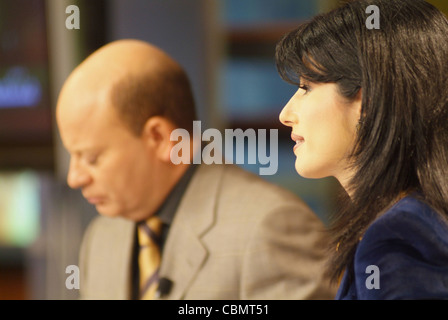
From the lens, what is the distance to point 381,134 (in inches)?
36.3

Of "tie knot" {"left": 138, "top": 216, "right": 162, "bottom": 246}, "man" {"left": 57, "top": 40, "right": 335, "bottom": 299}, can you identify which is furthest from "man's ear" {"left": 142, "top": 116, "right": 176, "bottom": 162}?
"tie knot" {"left": 138, "top": 216, "right": 162, "bottom": 246}

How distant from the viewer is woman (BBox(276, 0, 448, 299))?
0.86m

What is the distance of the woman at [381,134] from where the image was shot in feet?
2.82

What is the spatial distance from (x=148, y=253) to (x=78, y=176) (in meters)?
0.21

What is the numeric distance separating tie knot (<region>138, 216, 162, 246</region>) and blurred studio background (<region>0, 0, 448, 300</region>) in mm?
140

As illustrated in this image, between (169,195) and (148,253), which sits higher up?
(169,195)

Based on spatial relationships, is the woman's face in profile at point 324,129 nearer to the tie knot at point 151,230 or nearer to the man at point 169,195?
the man at point 169,195

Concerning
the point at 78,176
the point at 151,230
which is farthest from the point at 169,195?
the point at 78,176

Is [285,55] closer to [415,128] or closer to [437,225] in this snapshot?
[415,128]

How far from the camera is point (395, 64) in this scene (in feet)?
3.00

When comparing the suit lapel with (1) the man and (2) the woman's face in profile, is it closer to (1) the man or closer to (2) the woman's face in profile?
(1) the man

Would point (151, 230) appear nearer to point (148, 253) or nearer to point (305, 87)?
point (148, 253)

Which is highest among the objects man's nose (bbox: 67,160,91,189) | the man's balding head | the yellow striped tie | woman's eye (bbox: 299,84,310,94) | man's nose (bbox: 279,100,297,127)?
the man's balding head
